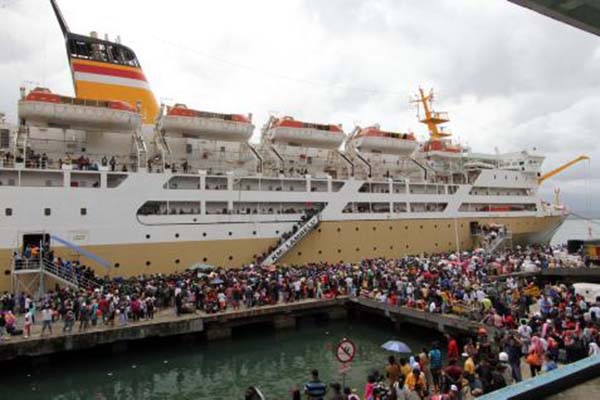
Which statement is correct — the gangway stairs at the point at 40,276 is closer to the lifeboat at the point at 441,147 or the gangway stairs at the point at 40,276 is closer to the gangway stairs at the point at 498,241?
the gangway stairs at the point at 498,241

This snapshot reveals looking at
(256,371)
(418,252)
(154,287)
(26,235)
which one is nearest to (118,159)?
(26,235)

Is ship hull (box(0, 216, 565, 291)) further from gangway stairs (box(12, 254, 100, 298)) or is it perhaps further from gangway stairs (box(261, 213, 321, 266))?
gangway stairs (box(12, 254, 100, 298))

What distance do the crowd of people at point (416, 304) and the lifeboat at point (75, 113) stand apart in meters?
8.04

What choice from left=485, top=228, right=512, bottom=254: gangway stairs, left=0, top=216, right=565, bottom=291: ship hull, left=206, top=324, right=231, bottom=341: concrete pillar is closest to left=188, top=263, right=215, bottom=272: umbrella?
left=0, top=216, right=565, bottom=291: ship hull

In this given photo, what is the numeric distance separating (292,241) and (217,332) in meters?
9.43

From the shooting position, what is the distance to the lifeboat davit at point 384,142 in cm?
3434

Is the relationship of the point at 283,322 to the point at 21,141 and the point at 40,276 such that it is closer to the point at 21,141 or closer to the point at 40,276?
the point at 40,276

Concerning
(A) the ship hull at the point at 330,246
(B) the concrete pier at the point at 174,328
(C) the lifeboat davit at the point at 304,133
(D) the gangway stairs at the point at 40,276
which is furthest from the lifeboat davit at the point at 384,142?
(D) the gangway stairs at the point at 40,276

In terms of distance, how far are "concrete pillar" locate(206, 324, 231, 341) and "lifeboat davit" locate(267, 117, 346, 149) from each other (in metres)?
16.2

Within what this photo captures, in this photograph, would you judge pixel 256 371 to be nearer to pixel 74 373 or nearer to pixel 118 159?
pixel 74 373

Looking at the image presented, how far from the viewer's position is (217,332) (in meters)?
17.4

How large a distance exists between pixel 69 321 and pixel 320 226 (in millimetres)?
16856

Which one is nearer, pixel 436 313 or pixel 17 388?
pixel 17 388

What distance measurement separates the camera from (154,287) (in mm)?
17719
